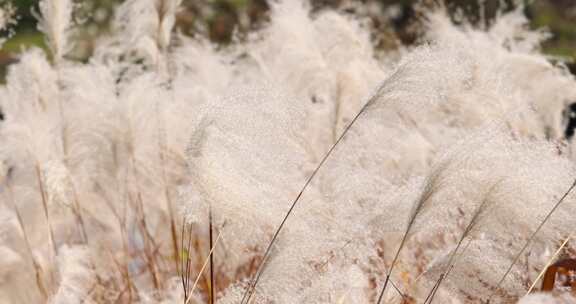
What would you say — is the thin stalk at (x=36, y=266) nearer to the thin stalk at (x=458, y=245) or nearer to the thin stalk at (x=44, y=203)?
the thin stalk at (x=44, y=203)

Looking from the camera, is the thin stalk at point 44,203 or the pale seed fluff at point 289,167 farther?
the thin stalk at point 44,203

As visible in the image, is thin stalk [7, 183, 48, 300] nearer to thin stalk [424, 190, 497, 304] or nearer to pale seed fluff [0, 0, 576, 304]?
pale seed fluff [0, 0, 576, 304]

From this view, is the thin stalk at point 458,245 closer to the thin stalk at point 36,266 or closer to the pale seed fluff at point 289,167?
the pale seed fluff at point 289,167

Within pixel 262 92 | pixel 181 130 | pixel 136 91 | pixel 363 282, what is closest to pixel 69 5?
pixel 136 91

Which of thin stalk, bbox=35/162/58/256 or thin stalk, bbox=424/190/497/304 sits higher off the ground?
thin stalk, bbox=424/190/497/304

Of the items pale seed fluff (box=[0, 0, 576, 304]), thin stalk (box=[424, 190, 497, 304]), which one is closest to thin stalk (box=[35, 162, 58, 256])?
pale seed fluff (box=[0, 0, 576, 304])

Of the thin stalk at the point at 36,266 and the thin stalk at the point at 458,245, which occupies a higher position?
the thin stalk at the point at 458,245

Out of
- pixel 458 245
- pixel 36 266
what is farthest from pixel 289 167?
pixel 36 266

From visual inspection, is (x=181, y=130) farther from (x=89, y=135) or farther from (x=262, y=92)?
(x=262, y=92)

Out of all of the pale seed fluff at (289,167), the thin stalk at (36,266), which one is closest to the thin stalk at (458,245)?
the pale seed fluff at (289,167)

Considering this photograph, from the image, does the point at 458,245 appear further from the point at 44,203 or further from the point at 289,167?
the point at 44,203

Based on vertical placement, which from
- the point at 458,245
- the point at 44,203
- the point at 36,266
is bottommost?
the point at 36,266
